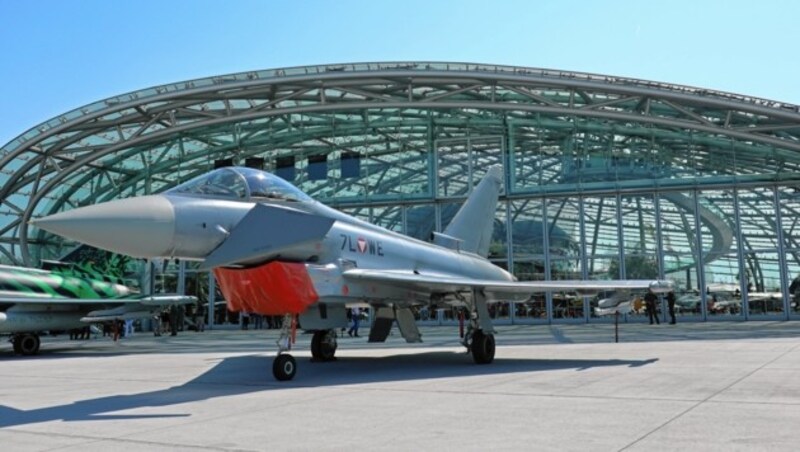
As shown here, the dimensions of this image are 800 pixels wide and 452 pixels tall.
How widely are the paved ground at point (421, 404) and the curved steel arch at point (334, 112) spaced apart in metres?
15.0

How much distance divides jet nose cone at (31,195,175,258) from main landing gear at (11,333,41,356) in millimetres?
11908

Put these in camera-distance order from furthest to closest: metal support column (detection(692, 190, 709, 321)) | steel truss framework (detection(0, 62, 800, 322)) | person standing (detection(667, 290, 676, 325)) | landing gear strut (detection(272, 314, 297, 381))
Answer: metal support column (detection(692, 190, 709, 321)) → steel truss framework (detection(0, 62, 800, 322)) → person standing (detection(667, 290, 676, 325)) → landing gear strut (detection(272, 314, 297, 381))

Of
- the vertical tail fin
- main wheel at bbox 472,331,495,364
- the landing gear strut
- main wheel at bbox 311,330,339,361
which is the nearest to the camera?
the landing gear strut

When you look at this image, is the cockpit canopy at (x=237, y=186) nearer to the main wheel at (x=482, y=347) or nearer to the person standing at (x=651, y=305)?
the main wheel at (x=482, y=347)

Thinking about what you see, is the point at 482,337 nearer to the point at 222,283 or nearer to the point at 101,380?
the point at 222,283

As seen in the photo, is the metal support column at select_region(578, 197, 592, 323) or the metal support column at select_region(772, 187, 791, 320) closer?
the metal support column at select_region(772, 187, 791, 320)

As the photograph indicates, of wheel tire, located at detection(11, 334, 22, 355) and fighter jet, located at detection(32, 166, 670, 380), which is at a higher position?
fighter jet, located at detection(32, 166, 670, 380)

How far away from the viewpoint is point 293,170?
3069 centimetres

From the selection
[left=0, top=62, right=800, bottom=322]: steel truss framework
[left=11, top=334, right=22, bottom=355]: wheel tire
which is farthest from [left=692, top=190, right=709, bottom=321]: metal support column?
→ [left=11, top=334, right=22, bottom=355]: wheel tire

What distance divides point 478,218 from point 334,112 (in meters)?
15.6

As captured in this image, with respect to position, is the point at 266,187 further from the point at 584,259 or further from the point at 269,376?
the point at 584,259

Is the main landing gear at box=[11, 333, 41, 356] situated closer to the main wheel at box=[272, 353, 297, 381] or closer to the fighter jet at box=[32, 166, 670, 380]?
the fighter jet at box=[32, 166, 670, 380]

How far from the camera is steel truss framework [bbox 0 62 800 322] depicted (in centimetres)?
2584

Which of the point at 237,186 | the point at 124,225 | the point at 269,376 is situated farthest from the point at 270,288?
the point at 124,225
